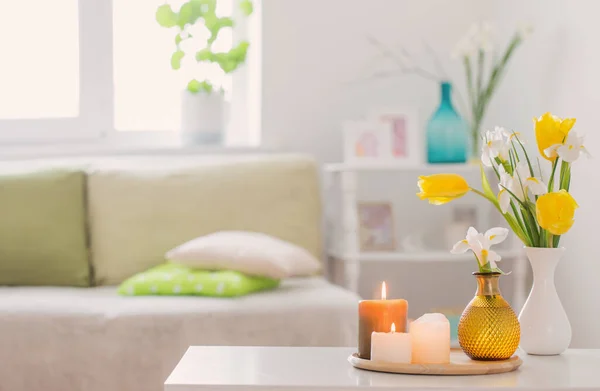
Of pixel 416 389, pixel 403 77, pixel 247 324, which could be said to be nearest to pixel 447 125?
pixel 403 77

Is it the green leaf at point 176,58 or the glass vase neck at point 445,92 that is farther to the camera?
the green leaf at point 176,58

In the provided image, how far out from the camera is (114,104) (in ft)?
12.0

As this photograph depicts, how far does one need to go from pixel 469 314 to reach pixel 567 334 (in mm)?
242

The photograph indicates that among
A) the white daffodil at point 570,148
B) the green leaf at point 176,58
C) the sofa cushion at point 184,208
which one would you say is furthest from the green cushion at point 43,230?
the white daffodil at point 570,148

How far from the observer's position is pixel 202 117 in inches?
136

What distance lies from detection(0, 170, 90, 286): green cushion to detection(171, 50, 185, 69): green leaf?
25.0 inches

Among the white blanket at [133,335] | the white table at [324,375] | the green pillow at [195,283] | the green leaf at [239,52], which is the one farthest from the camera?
the green leaf at [239,52]

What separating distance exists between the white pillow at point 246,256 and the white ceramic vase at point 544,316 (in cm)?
107

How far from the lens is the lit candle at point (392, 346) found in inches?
59.1

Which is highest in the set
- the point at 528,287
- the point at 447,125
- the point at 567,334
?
the point at 447,125

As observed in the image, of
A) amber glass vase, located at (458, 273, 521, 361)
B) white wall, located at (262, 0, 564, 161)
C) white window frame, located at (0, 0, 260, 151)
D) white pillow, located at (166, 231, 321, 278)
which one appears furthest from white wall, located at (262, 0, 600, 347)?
amber glass vase, located at (458, 273, 521, 361)

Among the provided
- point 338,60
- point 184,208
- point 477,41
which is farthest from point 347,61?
point 184,208

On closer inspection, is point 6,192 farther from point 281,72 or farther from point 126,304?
point 281,72

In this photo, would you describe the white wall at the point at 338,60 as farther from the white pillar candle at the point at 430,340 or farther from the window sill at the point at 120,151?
the white pillar candle at the point at 430,340
